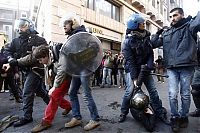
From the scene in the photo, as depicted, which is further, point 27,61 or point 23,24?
point 23,24

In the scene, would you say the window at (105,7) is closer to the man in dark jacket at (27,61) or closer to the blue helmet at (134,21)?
the man in dark jacket at (27,61)

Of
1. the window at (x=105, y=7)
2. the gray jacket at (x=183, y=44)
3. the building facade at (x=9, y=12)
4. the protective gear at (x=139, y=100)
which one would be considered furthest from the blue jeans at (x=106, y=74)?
the building facade at (x=9, y=12)

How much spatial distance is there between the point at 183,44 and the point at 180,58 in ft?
0.75

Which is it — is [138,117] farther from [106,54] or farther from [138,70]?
[106,54]

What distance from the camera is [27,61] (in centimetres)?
452

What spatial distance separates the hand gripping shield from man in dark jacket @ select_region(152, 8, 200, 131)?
4.10 feet

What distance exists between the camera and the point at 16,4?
4172 centimetres

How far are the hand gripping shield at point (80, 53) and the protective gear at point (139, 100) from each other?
2.81 ft

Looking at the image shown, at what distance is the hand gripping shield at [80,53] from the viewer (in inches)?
163

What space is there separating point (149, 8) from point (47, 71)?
79.3 ft

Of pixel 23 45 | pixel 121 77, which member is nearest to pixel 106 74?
pixel 121 77

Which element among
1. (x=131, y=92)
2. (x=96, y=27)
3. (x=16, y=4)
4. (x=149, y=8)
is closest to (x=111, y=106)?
(x=131, y=92)

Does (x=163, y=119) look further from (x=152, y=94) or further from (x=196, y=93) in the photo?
(x=196, y=93)

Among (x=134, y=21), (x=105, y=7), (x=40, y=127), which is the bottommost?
(x=40, y=127)
